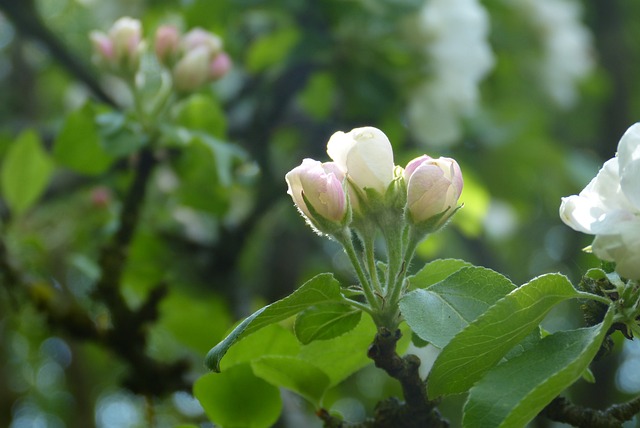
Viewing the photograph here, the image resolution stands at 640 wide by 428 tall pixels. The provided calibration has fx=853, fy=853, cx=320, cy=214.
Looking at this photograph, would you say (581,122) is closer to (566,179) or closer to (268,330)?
(566,179)

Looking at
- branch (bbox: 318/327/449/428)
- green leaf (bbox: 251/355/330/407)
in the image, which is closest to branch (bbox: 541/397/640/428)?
branch (bbox: 318/327/449/428)

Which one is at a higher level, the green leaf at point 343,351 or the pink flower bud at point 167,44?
the pink flower bud at point 167,44

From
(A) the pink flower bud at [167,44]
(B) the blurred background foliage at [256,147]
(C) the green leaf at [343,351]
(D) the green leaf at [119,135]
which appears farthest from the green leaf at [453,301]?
(A) the pink flower bud at [167,44]

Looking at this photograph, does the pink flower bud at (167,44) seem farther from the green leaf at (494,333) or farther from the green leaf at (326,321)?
the green leaf at (494,333)

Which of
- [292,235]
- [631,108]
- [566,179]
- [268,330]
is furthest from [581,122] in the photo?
[268,330]

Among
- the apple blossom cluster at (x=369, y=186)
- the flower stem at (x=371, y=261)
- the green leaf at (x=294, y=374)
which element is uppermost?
the apple blossom cluster at (x=369, y=186)

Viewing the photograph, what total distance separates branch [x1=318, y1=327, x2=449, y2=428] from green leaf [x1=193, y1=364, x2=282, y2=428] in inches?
4.1

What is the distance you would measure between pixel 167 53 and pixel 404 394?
83 centimetres

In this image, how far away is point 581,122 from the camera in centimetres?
344

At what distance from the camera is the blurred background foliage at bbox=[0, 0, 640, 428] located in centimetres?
158

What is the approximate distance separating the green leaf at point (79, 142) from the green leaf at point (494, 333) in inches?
37.5

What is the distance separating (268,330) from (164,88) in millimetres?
731

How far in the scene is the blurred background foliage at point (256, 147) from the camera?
62.1 inches

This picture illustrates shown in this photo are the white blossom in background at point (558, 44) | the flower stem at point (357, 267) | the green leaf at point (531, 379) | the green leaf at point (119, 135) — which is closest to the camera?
the green leaf at point (531, 379)
